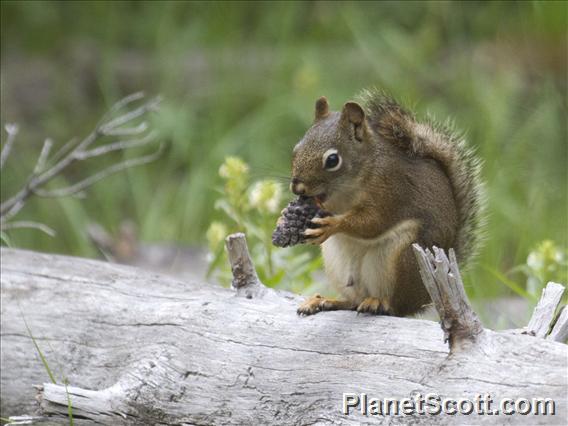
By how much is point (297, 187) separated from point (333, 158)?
0.10m

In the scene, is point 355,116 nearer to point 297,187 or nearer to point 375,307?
point 297,187

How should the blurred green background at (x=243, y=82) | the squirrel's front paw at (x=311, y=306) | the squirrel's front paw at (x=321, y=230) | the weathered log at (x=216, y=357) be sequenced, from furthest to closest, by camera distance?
the blurred green background at (x=243, y=82)
the squirrel's front paw at (x=311, y=306)
the squirrel's front paw at (x=321, y=230)
the weathered log at (x=216, y=357)

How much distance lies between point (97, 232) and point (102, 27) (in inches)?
68.5

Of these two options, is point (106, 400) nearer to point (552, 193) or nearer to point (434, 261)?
point (434, 261)

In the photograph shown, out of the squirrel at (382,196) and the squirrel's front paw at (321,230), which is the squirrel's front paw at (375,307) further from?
the squirrel's front paw at (321,230)

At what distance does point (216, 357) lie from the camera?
6.08 feet

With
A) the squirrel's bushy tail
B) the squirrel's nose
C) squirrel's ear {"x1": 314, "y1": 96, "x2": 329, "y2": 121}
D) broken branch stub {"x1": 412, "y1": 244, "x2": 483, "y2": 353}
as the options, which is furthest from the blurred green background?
broken branch stub {"x1": 412, "y1": 244, "x2": 483, "y2": 353}

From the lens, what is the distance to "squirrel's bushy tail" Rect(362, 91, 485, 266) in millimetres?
1999

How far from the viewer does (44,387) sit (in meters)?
1.77

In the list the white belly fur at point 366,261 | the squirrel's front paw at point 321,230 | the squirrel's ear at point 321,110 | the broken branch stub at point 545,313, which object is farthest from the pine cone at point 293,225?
the broken branch stub at point 545,313

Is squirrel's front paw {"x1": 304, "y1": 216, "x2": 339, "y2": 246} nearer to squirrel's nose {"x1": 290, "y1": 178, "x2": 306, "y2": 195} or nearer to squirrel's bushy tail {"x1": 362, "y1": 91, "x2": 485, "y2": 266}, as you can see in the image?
squirrel's nose {"x1": 290, "y1": 178, "x2": 306, "y2": 195}

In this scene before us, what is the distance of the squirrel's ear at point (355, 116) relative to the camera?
6.37 feet

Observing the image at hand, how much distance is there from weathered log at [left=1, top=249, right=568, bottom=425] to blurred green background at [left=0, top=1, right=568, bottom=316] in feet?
5.29

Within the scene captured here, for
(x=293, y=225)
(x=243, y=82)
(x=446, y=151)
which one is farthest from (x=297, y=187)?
(x=243, y=82)
